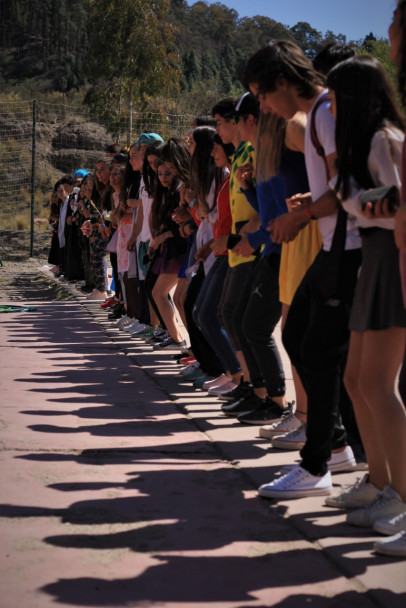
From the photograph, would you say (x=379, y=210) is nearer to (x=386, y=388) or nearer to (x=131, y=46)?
(x=386, y=388)

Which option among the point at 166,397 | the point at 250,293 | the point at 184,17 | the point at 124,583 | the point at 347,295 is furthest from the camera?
the point at 184,17

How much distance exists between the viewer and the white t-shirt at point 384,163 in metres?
3.92

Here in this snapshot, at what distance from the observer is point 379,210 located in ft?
12.2

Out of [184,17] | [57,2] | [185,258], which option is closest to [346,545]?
[185,258]

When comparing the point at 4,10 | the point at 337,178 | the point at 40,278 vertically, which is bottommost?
the point at 40,278

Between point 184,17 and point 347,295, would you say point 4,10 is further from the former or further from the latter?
point 347,295

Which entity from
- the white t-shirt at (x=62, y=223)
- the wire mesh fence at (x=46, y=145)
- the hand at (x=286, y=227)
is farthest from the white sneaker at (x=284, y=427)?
the wire mesh fence at (x=46, y=145)

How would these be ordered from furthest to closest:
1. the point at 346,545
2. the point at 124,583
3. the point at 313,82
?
the point at 313,82
the point at 346,545
the point at 124,583

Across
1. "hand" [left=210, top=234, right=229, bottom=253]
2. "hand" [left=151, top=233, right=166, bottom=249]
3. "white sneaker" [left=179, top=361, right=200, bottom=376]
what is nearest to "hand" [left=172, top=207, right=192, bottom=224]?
"hand" [left=151, top=233, right=166, bottom=249]

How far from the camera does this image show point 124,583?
3.46 metres

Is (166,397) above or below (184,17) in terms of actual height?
below

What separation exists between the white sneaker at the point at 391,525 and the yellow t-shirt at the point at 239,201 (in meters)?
2.83

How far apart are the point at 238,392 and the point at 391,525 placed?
2880 millimetres

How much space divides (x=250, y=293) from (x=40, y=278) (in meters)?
16.5
